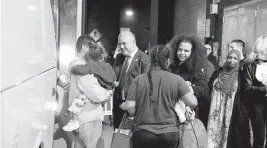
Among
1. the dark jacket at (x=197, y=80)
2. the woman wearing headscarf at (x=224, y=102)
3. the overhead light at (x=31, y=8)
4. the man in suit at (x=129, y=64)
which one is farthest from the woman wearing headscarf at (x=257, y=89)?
the overhead light at (x=31, y=8)

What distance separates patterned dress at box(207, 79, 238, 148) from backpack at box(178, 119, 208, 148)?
1.70 m

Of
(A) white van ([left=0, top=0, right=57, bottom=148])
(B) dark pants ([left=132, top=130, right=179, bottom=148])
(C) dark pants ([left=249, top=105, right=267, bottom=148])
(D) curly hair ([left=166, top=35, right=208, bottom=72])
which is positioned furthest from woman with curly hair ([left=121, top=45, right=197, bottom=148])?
(C) dark pants ([left=249, top=105, right=267, bottom=148])

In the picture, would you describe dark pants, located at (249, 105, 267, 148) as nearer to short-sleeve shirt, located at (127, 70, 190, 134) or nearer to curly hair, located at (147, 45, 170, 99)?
short-sleeve shirt, located at (127, 70, 190, 134)

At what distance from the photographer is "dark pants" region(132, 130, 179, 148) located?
3.29 metres

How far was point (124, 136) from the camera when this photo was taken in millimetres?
3602

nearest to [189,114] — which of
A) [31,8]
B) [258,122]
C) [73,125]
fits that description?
[73,125]

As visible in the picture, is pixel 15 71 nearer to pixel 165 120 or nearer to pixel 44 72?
pixel 44 72

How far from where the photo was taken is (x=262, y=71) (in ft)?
15.2

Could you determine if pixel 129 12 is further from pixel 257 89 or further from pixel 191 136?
pixel 191 136

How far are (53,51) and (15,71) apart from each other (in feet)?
4.74

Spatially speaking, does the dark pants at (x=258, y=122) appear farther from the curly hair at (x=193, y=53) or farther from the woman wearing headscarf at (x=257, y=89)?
the curly hair at (x=193, y=53)

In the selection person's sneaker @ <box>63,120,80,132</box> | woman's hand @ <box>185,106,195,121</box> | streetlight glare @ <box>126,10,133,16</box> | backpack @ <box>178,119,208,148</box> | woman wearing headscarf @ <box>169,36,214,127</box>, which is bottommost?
person's sneaker @ <box>63,120,80,132</box>

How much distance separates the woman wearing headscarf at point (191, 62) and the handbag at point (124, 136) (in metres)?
0.82

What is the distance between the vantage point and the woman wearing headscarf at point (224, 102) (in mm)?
5098
